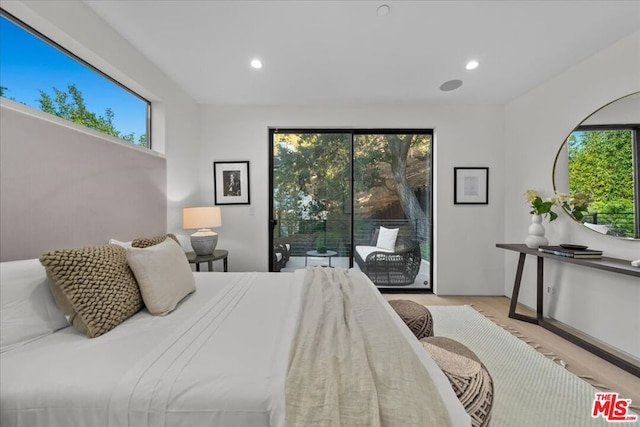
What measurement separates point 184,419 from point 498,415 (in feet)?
5.42

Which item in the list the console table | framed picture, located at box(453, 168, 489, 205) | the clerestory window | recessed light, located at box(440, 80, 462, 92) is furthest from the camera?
framed picture, located at box(453, 168, 489, 205)

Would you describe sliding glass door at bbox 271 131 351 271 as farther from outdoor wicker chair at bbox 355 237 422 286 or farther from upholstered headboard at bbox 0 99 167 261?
upholstered headboard at bbox 0 99 167 261

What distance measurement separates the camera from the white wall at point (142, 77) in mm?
1596

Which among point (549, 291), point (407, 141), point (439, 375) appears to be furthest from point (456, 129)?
point (439, 375)

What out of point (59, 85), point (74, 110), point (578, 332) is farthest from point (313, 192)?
point (578, 332)

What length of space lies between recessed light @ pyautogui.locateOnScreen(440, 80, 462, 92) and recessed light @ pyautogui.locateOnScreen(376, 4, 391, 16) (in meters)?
1.24

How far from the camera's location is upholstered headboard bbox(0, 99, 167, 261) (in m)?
1.33

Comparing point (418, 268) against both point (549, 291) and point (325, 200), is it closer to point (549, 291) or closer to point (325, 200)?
point (549, 291)

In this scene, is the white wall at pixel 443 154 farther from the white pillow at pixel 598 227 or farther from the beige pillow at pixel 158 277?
the beige pillow at pixel 158 277

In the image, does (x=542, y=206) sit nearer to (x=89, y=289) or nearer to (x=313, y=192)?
(x=313, y=192)

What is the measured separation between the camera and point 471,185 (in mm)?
3387

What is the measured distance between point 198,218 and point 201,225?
8cm

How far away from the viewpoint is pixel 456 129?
340cm

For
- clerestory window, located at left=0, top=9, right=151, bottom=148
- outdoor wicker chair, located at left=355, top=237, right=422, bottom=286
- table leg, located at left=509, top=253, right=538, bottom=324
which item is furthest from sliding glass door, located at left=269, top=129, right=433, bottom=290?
clerestory window, located at left=0, top=9, right=151, bottom=148
